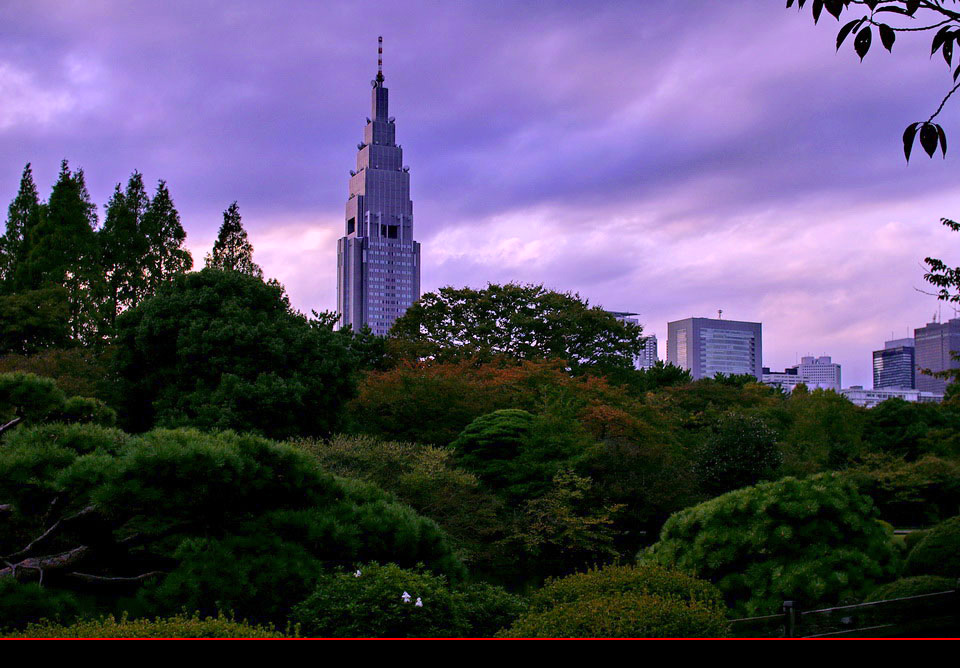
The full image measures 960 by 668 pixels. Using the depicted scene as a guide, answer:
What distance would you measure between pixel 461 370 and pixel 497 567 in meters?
6.98

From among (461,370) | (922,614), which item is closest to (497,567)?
(461,370)

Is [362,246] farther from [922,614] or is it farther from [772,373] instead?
[922,614]

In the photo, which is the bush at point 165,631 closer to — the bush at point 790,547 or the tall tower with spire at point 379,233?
the bush at point 790,547

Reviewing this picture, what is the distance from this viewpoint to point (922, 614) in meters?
5.49

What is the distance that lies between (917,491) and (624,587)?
17.1 meters

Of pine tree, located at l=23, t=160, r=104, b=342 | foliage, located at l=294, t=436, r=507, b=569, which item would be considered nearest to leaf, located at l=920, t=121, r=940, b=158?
foliage, located at l=294, t=436, r=507, b=569

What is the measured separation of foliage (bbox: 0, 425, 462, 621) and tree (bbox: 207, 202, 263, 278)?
66.5 ft

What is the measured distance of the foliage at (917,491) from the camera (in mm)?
19516

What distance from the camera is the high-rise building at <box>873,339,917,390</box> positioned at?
11800 cm

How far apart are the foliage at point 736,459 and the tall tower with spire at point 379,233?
89.8 meters

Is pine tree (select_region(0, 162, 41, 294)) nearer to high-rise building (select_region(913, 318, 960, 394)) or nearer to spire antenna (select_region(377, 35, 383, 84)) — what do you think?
high-rise building (select_region(913, 318, 960, 394))

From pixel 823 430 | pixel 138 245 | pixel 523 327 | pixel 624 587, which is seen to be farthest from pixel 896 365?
pixel 624 587

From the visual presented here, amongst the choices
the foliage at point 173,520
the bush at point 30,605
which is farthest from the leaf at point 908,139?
the bush at point 30,605
